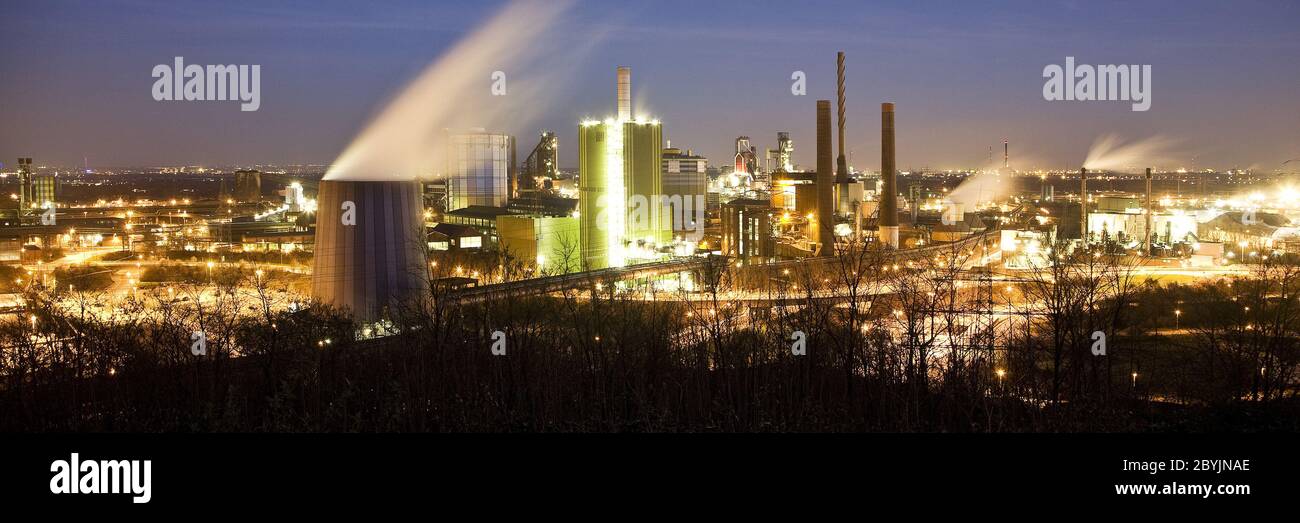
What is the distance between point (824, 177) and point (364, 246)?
2536 cm

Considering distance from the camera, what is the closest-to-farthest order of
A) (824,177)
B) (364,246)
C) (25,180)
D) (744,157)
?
(364,246)
(824,177)
(25,180)
(744,157)

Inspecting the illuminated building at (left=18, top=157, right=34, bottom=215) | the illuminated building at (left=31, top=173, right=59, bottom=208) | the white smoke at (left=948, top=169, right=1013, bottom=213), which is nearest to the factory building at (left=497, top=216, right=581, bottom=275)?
the illuminated building at (left=18, top=157, right=34, bottom=215)

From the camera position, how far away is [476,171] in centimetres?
6219

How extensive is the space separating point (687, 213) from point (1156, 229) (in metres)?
23.0

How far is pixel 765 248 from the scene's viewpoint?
38.3 meters

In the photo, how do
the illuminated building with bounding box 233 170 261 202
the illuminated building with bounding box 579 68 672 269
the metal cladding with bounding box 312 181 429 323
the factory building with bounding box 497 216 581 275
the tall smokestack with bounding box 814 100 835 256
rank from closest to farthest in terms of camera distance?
the metal cladding with bounding box 312 181 429 323 → the tall smokestack with bounding box 814 100 835 256 → the factory building with bounding box 497 216 581 275 → the illuminated building with bounding box 579 68 672 269 → the illuminated building with bounding box 233 170 261 202

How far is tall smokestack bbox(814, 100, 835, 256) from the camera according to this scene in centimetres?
3753

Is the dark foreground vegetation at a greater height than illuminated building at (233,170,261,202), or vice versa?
illuminated building at (233,170,261,202)

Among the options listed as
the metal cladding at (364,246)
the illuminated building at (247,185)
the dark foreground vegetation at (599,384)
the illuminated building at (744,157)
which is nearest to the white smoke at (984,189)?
the illuminated building at (744,157)

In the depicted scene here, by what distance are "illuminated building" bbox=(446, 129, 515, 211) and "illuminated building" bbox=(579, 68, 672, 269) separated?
16192 millimetres

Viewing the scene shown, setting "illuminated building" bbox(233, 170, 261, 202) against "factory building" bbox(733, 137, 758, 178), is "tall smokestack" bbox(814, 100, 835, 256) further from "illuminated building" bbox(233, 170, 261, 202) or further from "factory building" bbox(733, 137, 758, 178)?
Result: "illuminated building" bbox(233, 170, 261, 202)

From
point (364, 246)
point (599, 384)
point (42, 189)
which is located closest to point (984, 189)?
point (364, 246)

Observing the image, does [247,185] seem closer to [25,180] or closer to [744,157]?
[25,180]
